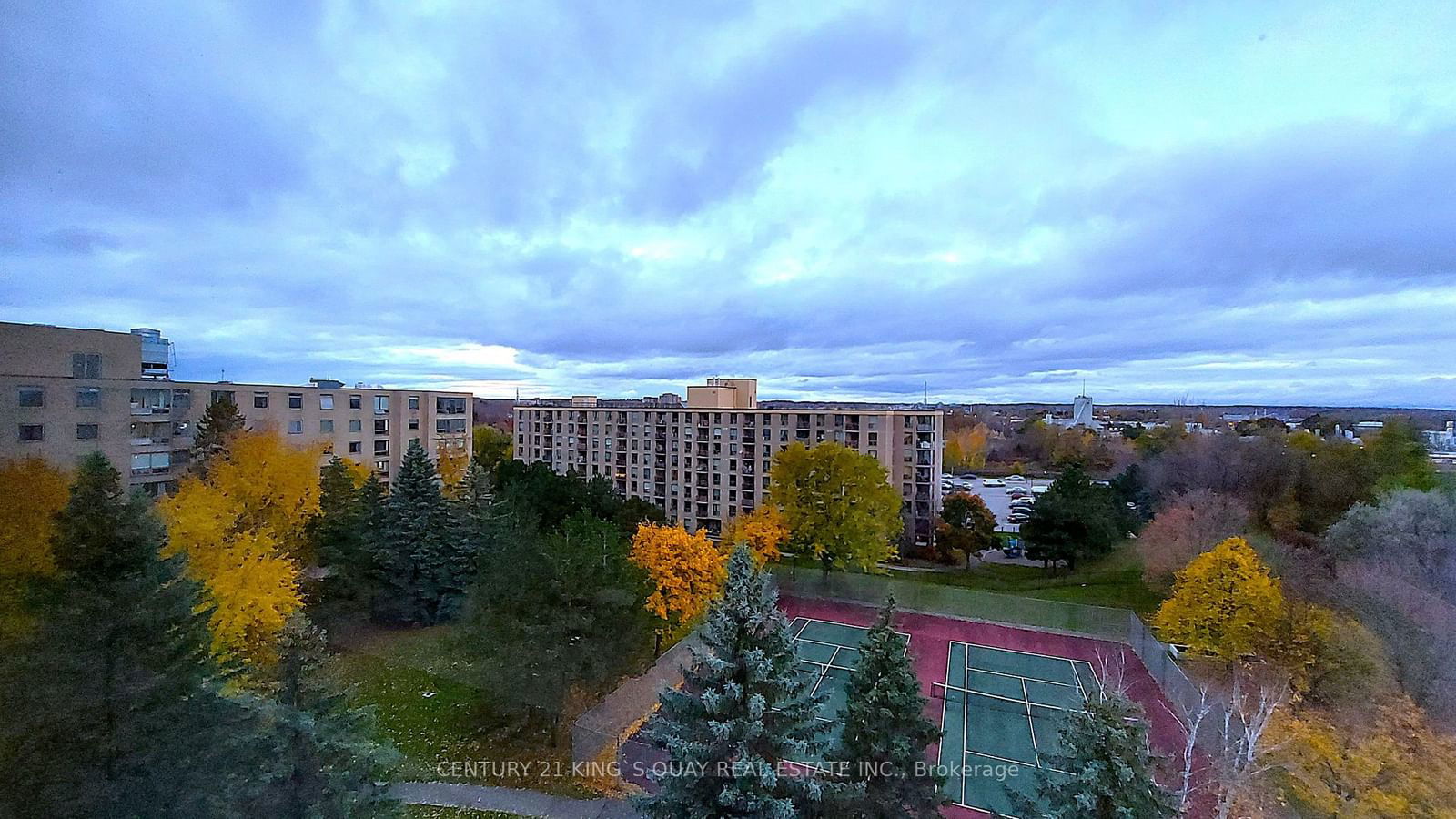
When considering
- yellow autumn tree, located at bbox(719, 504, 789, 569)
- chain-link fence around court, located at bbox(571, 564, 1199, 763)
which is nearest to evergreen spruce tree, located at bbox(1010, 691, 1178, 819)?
chain-link fence around court, located at bbox(571, 564, 1199, 763)

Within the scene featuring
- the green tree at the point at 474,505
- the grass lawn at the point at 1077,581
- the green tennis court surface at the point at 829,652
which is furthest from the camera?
the grass lawn at the point at 1077,581

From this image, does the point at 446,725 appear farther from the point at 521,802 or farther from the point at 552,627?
the point at 552,627

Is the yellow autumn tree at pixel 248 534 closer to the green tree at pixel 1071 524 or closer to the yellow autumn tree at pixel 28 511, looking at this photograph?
the yellow autumn tree at pixel 28 511

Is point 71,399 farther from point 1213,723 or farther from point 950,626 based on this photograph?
point 950,626

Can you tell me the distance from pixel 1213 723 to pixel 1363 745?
145 centimetres

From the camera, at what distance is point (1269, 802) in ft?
9.99

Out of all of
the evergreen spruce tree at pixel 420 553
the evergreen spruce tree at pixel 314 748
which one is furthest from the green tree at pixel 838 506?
the evergreen spruce tree at pixel 314 748

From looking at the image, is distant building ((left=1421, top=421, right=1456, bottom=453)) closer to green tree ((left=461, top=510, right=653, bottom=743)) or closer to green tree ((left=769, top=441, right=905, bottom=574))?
green tree ((left=461, top=510, right=653, bottom=743))

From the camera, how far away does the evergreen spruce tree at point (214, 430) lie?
1819 millimetres

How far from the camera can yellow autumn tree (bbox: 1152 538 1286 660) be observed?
476 centimetres

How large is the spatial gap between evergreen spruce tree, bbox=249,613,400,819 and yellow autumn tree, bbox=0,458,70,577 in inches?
35.2

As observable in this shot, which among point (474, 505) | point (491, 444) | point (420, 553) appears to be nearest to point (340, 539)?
point (420, 553)

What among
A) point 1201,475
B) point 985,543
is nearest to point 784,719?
point 1201,475

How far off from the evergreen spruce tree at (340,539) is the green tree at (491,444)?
904cm
